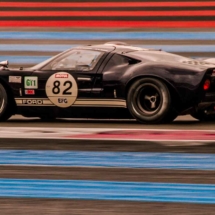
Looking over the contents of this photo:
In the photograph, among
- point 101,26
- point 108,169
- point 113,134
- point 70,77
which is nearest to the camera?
point 108,169

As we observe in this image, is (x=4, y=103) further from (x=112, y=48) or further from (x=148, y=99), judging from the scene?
(x=148, y=99)

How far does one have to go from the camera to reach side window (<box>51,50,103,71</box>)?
385 inches

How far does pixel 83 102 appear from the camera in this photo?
32.2 feet

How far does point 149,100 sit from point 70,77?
1040 mm

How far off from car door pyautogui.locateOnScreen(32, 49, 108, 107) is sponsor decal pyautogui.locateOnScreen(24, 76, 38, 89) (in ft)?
0.14

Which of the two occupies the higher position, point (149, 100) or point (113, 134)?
point (149, 100)

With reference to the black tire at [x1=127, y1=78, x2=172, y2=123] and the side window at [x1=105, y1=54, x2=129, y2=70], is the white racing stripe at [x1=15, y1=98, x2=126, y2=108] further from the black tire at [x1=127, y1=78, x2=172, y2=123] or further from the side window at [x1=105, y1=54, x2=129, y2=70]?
the side window at [x1=105, y1=54, x2=129, y2=70]

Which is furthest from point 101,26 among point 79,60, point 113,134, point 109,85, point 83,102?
point 113,134

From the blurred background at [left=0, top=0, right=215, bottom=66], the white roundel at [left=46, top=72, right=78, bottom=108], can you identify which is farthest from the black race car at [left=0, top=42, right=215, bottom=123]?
the blurred background at [left=0, top=0, right=215, bottom=66]

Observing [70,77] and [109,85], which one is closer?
[109,85]

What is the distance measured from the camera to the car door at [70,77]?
384 inches

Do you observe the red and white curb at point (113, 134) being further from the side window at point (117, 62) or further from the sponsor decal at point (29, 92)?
the side window at point (117, 62)

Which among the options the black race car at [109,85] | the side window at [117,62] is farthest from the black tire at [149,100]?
the side window at [117,62]
